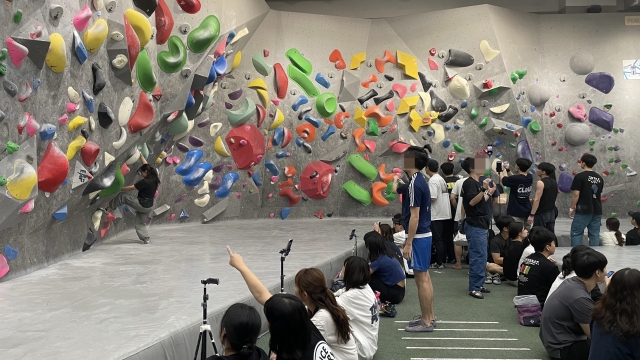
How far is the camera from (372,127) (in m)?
11.7

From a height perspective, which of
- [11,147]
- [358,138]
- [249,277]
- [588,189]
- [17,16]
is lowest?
[249,277]

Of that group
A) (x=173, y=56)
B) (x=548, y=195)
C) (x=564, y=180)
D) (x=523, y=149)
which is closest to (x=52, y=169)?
(x=173, y=56)

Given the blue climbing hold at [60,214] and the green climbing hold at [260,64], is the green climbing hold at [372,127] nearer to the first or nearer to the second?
the green climbing hold at [260,64]

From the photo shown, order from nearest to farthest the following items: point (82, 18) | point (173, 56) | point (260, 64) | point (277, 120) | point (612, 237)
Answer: point (82, 18) < point (173, 56) < point (612, 237) < point (260, 64) < point (277, 120)

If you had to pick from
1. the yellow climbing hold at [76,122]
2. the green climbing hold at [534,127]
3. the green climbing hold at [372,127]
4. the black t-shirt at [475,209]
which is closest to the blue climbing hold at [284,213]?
the green climbing hold at [372,127]

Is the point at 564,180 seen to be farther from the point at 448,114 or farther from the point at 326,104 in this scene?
the point at 326,104

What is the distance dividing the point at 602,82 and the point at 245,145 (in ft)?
19.2

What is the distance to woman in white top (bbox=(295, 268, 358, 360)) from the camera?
369 centimetres

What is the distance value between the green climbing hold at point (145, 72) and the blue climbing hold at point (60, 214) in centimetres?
153

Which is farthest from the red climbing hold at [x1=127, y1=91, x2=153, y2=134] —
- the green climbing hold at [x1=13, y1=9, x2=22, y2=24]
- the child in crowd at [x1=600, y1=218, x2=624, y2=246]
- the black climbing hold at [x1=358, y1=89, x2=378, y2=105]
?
the child in crowd at [x1=600, y1=218, x2=624, y2=246]

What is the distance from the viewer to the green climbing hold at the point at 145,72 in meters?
7.26

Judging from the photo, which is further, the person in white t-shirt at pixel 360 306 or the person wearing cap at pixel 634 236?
the person wearing cap at pixel 634 236

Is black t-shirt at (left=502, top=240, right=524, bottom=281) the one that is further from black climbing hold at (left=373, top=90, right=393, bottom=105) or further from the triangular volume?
black climbing hold at (left=373, top=90, right=393, bottom=105)

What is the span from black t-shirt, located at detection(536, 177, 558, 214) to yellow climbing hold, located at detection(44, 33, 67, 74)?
4.86 m
